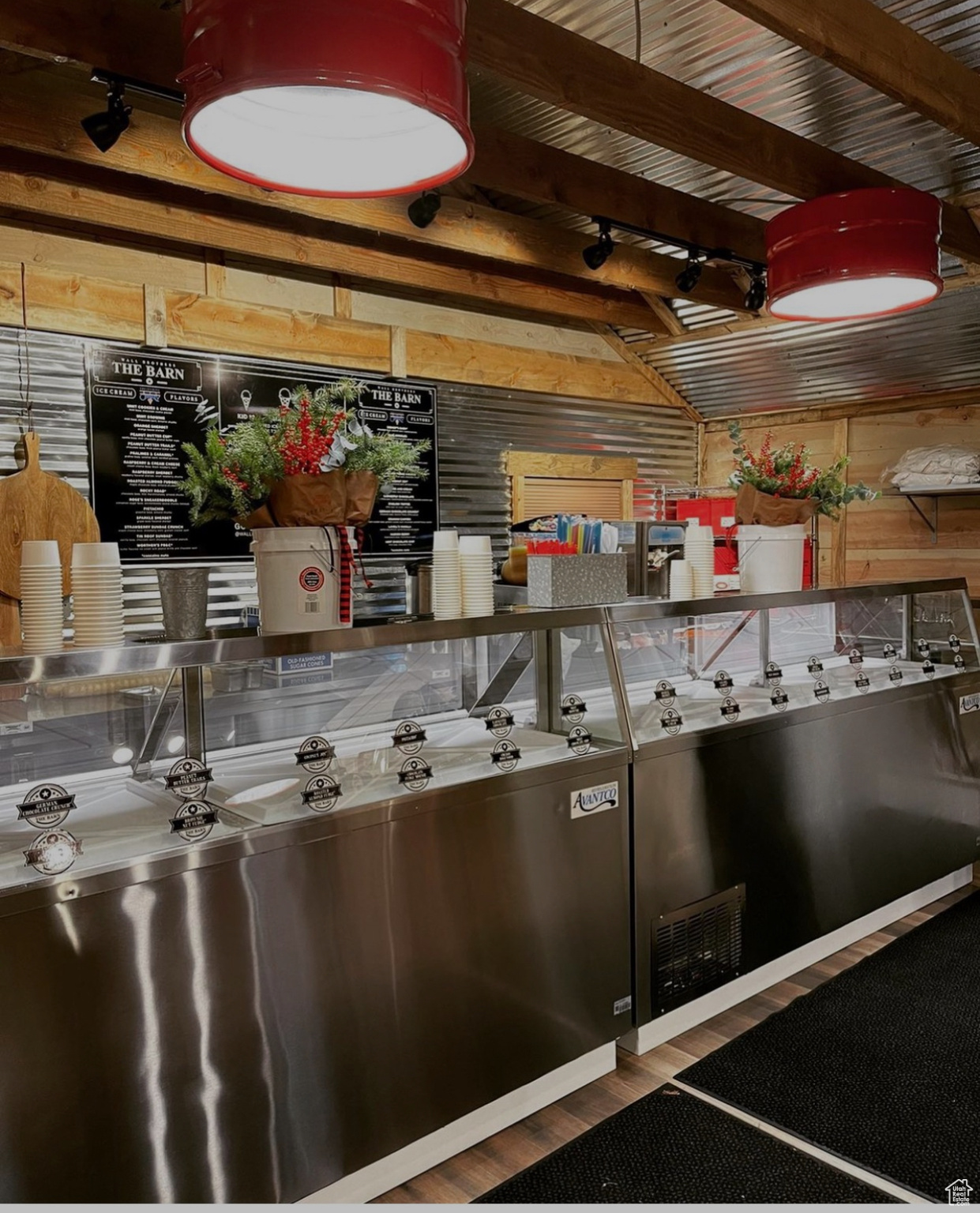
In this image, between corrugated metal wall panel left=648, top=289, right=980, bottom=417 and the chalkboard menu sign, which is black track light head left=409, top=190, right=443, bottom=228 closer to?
the chalkboard menu sign

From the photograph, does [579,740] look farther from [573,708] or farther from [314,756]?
[314,756]

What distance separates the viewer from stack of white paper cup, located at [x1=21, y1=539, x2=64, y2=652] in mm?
1744

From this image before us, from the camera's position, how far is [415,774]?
7.24 feet

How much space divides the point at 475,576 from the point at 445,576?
0.08m

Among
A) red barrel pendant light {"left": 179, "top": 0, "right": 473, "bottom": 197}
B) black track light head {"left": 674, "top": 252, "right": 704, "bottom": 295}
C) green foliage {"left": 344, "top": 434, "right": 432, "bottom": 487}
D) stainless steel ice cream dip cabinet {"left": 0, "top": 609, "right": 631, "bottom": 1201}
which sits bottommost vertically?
stainless steel ice cream dip cabinet {"left": 0, "top": 609, "right": 631, "bottom": 1201}

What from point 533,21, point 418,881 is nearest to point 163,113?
point 533,21

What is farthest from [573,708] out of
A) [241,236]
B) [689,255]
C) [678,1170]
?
[241,236]

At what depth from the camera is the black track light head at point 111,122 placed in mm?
2661

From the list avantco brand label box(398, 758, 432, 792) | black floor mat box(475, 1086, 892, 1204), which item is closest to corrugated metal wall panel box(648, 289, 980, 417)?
avantco brand label box(398, 758, 432, 792)

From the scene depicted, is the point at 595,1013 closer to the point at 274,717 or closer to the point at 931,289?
the point at 274,717

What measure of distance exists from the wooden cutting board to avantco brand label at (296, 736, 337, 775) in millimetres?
643

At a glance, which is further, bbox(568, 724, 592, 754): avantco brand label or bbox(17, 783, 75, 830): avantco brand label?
bbox(568, 724, 592, 754): avantco brand label

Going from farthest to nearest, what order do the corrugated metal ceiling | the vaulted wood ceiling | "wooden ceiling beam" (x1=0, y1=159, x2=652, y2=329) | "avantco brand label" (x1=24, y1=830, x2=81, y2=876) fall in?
"wooden ceiling beam" (x1=0, y1=159, x2=652, y2=329), the corrugated metal ceiling, the vaulted wood ceiling, "avantco brand label" (x1=24, y1=830, x2=81, y2=876)

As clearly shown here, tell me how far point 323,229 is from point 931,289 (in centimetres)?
302
